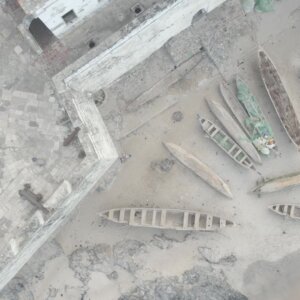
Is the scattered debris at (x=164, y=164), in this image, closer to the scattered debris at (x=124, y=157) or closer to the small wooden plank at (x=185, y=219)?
the scattered debris at (x=124, y=157)

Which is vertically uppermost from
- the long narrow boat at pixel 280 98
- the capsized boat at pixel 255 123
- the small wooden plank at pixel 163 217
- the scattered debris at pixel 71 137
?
the long narrow boat at pixel 280 98

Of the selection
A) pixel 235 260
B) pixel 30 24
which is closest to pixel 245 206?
pixel 235 260

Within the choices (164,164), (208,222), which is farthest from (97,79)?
(208,222)

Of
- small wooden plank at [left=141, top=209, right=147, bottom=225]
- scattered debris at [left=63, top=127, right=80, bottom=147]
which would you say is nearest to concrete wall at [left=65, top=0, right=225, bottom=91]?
scattered debris at [left=63, top=127, right=80, bottom=147]

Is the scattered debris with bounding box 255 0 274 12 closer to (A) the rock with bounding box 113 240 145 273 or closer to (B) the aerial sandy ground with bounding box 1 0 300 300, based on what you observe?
(B) the aerial sandy ground with bounding box 1 0 300 300

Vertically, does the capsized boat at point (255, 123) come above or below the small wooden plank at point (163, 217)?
above

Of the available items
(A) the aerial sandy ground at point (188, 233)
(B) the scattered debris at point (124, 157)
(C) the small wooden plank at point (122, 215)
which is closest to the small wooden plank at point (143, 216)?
(A) the aerial sandy ground at point (188, 233)

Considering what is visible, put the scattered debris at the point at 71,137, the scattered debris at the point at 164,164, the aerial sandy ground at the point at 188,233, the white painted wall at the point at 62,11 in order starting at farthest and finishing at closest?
1. the aerial sandy ground at the point at 188,233
2. the scattered debris at the point at 164,164
3. the scattered debris at the point at 71,137
4. the white painted wall at the point at 62,11
